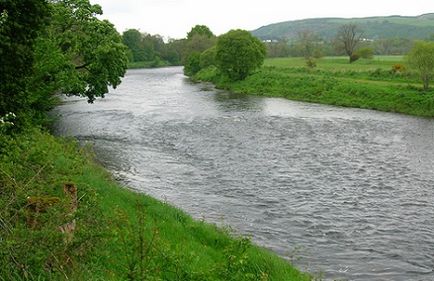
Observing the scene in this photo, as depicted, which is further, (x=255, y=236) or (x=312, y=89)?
(x=312, y=89)

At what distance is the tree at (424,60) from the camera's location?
48.8 meters

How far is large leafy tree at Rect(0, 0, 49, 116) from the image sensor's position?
35.0ft

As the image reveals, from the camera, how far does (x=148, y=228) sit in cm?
1326

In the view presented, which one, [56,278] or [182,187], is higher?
[56,278]

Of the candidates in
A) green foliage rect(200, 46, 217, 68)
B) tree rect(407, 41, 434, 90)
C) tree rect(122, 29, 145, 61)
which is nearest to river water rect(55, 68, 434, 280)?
tree rect(407, 41, 434, 90)

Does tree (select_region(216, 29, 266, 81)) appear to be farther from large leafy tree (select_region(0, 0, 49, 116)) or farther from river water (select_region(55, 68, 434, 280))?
large leafy tree (select_region(0, 0, 49, 116))

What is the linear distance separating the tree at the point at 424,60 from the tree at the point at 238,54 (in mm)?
26989

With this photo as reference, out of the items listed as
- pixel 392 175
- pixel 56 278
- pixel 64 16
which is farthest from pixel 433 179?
pixel 64 16

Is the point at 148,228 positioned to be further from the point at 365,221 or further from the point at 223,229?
the point at 365,221

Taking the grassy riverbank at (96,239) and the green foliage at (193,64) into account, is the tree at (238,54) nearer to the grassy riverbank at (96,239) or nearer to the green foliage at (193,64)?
the green foliage at (193,64)

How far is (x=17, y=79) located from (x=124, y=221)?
442 centimetres

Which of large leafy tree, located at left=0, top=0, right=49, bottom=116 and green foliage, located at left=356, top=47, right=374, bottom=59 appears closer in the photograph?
large leafy tree, located at left=0, top=0, right=49, bottom=116

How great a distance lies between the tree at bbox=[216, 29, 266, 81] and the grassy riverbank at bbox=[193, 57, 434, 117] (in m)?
1.50

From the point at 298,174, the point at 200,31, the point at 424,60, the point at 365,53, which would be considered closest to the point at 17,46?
the point at 298,174
